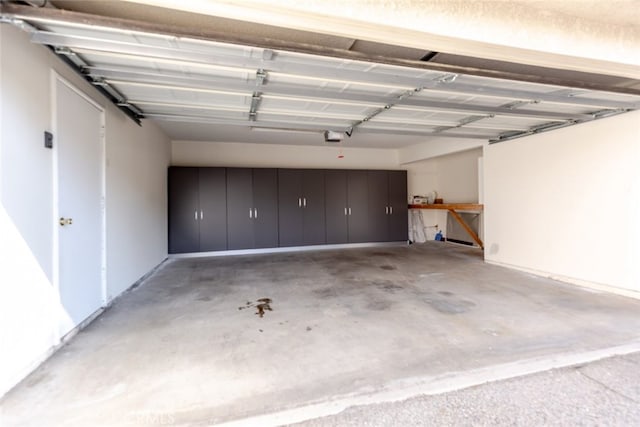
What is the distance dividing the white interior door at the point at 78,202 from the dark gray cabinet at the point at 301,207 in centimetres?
382

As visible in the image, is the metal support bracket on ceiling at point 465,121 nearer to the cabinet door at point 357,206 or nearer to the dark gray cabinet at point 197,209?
the cabinet door at point 357,206

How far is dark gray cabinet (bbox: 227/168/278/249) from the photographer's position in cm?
630

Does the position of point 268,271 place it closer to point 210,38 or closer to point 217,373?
point 217,373

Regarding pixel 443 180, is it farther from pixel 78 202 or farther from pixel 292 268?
pixel 78 202

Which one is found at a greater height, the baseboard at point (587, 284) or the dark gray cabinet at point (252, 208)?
the dark gray cabinet at point (252, 208)

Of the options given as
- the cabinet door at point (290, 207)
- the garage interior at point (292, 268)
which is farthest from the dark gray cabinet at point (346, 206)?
the garage interior at point (292, 268)

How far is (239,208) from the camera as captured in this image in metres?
6.34

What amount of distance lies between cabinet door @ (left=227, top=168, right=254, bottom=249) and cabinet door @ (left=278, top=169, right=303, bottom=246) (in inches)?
25.2

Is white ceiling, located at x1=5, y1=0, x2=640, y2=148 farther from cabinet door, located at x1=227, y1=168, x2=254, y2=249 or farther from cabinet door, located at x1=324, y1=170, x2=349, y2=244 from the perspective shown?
A: cabinet door, located at x1=324, y1=170, x2=349, y2=244

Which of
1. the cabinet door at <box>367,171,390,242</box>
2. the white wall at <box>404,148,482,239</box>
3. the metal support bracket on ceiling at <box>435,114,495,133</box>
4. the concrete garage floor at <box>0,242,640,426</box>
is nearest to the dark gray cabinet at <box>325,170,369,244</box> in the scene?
the cabinet door at <box>367,171,390,242</box>

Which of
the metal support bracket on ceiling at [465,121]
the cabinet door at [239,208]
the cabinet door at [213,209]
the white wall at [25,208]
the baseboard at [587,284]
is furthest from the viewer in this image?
the cabinet door at [239,208]

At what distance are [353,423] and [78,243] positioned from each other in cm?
267

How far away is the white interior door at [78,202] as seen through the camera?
2.40 m

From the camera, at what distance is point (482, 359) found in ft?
6.89
